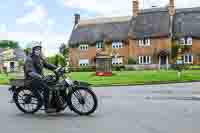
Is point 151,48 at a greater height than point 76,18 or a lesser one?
lesser

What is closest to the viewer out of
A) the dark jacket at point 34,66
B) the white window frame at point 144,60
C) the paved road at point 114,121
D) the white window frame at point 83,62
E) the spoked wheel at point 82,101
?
the paved road at point 114,121

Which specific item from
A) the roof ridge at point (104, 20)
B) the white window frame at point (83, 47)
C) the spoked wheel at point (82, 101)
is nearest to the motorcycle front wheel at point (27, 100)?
the spoked wheel at point (82, 101)

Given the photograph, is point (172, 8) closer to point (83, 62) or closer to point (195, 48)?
point (195, 48)

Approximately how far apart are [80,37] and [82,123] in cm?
6397

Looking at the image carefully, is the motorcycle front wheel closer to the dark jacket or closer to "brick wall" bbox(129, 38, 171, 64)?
the dark jacket

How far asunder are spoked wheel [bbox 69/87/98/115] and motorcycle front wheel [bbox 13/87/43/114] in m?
0.86

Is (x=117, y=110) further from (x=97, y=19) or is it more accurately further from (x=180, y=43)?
(x=97, y=19)

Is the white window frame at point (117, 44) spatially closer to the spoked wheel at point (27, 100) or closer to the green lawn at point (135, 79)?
the green lawn at point (135, 79)

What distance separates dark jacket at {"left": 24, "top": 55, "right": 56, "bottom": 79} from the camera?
35.0 feet

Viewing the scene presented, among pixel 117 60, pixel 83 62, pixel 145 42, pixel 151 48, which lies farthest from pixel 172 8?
pixel 83 62

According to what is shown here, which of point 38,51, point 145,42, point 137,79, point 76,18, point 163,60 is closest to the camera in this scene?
point 38,51

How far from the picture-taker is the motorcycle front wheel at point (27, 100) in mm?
10750

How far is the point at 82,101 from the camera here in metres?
10.4

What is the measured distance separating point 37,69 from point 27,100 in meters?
0.83
